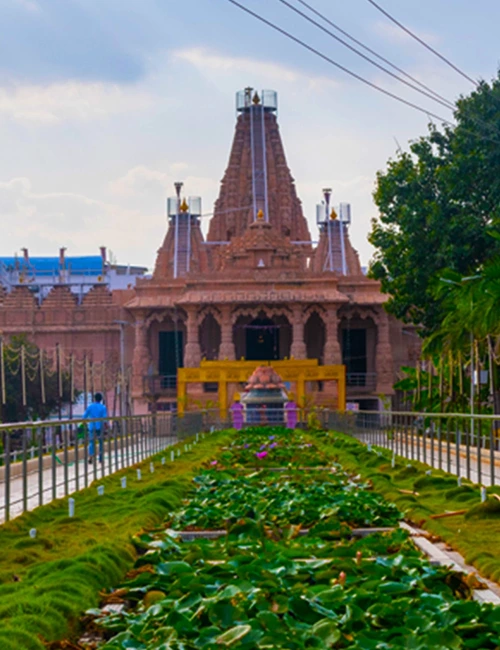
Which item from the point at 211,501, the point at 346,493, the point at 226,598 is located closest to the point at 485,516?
the point at 346,493

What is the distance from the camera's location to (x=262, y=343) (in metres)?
60.3

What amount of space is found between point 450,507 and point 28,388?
1341 inches

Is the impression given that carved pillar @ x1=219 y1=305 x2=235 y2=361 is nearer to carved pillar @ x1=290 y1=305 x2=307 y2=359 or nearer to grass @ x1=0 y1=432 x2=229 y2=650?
carved pillar @ x1=290 y1=305 x2=307 y2=359

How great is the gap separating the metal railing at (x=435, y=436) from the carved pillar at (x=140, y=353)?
719 inches

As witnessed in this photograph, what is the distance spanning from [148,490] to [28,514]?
2329 millimetres

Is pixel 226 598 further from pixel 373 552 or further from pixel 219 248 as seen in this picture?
pixel 219 248

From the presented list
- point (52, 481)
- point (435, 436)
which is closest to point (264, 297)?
point (435, 436)

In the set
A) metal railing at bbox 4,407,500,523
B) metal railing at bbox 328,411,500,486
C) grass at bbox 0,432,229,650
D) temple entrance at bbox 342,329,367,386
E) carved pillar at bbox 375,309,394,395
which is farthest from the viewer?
temple entrance at bbox 342,329,367,386

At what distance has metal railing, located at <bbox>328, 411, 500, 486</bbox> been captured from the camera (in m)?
16.0

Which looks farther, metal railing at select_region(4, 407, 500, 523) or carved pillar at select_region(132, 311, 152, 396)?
carved pillar at select_region(132, 311, 152, 396)

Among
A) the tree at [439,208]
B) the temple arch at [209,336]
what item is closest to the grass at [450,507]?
the tree at [439,208]

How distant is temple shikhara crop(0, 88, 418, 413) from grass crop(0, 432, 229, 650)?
31.2 meters

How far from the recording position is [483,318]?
75.4 ft

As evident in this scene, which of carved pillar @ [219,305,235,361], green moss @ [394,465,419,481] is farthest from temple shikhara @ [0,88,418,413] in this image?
green moss @ [394,465,419,481]
